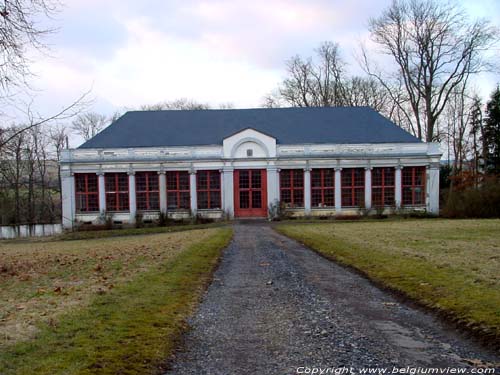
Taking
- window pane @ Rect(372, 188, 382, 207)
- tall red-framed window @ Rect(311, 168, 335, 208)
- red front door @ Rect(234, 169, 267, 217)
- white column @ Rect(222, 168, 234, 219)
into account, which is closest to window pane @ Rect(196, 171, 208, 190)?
white column @ Rect(222, 168, 234, 219)

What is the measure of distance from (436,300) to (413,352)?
2610mm

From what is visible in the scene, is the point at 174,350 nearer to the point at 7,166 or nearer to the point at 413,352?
the point at 413,352

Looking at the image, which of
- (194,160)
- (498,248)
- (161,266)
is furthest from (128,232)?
(498,248)

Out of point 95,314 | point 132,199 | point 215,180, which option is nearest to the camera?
point 95,314

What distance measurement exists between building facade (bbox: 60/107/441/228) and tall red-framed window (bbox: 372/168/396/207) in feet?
0.24

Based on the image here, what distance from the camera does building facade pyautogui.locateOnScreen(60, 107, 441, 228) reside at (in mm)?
37281

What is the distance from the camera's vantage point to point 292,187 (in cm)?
3756

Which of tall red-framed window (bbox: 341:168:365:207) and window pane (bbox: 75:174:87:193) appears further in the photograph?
window pane (bbox: 75:174:87:193)

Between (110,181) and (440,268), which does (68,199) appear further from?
(440,268)

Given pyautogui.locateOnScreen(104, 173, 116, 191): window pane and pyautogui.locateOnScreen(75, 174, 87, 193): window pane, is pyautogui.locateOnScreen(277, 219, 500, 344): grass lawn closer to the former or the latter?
pyautogui.locateOnScreen(104, 173, 116, 191): window pane

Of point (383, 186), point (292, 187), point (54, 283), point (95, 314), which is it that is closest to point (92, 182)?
point (292, 187)

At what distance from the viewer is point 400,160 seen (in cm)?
3753

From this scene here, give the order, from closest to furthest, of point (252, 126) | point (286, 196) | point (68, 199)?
point (68, 199), point (286, 196), point (252, 126)

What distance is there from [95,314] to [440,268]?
22.7 feet
